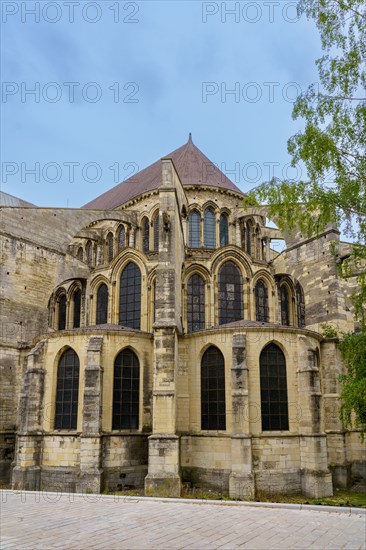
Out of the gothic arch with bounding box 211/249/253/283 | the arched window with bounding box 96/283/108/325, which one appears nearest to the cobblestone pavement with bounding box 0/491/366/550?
the arched window with bounding box 96/283/108/325

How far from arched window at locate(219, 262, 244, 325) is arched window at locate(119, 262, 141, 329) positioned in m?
3.55

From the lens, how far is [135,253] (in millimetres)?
21484

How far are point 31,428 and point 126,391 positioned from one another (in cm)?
348

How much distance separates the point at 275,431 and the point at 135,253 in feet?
31.4

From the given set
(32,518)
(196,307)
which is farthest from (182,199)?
(32,518)

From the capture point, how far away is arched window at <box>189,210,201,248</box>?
977 inches

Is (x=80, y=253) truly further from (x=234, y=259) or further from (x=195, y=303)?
(x=234, y=259)

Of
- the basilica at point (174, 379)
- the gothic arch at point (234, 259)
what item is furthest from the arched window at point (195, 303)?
the gothic arch at point (234, 259)

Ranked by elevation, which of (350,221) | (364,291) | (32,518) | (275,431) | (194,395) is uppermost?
(350,221)

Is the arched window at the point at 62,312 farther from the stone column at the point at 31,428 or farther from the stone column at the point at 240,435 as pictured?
the stone column at the point at 240,435

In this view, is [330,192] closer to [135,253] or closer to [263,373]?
[263,373]

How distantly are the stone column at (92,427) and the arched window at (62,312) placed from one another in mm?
7197

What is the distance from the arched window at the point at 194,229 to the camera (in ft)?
81.4

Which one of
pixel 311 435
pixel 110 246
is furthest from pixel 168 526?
pixel 110 246
